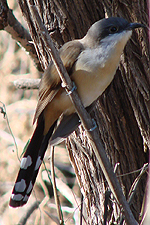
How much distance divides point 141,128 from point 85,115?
816 mm

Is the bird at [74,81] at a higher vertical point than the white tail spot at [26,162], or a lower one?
higher

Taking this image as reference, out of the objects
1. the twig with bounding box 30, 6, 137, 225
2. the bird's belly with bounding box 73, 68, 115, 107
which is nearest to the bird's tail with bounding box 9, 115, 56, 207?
the bird's belly with bounding box 73, 68, 115, 107

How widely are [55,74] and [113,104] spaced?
567 mm

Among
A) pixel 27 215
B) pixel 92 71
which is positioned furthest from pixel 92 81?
pixel 27 215

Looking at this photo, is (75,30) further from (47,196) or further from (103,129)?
(47,196)

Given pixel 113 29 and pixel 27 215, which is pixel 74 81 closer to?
pixel 113 29

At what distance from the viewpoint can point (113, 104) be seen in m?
2.72

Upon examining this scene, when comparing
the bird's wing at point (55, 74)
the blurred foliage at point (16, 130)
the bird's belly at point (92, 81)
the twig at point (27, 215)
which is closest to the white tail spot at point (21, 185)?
the bird's wing at point (55, 74)

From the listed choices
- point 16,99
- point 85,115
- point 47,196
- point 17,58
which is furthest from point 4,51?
point 85,115

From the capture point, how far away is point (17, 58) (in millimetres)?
5473

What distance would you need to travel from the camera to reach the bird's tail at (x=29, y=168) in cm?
250

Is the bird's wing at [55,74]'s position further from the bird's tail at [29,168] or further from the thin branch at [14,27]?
the thin branch at [14,27]

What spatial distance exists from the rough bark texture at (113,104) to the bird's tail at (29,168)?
308 millimetres

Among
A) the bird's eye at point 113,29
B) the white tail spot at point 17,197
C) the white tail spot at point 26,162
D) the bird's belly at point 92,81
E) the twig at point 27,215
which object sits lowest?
the twig at point 27,215
